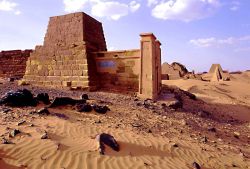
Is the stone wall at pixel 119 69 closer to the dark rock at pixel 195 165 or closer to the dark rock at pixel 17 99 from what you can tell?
the dark rock at pixel 17 99

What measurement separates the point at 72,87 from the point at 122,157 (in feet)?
29.1

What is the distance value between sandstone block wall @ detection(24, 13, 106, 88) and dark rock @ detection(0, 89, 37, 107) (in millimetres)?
5140

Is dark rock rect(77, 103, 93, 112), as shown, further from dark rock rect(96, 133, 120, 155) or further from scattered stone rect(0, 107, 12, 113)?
dark rock rect(96, 133, 120, 155)

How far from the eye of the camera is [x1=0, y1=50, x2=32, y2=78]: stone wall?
19.2 metres

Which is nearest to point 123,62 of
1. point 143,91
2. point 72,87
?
point 143,91

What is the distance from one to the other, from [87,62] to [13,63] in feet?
27.2

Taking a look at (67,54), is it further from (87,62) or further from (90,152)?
(90,152)

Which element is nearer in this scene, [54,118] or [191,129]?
[54,118]

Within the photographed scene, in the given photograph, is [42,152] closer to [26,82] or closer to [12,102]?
[12,102]

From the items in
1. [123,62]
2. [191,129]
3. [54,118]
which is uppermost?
[123,62]

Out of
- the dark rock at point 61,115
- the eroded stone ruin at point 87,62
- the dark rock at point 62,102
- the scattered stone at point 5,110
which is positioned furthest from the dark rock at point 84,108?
the eroded stone ruin at point 87,62

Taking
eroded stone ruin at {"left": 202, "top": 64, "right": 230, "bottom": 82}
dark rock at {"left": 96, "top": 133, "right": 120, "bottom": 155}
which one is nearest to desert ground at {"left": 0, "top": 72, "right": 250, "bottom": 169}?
dark rock at {"left": 96, "top": 133, "right": 120, "bottom": 155}

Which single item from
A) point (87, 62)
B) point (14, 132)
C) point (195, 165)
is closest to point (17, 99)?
point (14, 132)

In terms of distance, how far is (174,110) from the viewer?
11.4 meters
